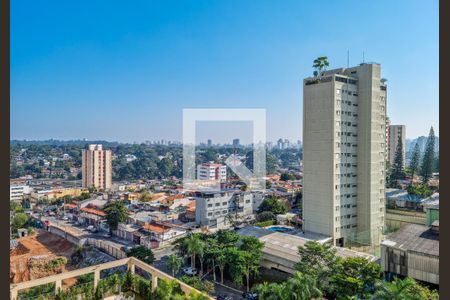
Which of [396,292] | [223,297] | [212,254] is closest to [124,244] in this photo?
[212,254]

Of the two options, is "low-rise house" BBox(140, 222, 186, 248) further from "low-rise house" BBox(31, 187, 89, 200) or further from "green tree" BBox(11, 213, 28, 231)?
"low-rise house" BBox(31, 187, 89, 200)

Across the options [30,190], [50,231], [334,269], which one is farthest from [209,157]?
[334,269]

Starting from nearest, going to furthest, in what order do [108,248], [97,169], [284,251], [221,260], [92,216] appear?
[221,260] → [284,251] → [108,248] → [92,216] → [97,169]

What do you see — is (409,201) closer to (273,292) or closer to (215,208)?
(215,208)

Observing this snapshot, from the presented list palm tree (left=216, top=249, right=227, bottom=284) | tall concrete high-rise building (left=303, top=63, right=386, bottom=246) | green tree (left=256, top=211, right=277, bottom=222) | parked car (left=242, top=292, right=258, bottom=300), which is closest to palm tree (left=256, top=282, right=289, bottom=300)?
parked car (left=242, top=292, right=258, bottom=300)

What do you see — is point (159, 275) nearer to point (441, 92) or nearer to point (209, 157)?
point (441, 92)

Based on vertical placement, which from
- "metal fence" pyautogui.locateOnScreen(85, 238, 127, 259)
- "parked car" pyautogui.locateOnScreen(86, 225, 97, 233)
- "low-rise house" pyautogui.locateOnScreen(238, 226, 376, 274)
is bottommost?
"parked car" pyautogui.locateOnScreen(86, 225, 97, 233)
